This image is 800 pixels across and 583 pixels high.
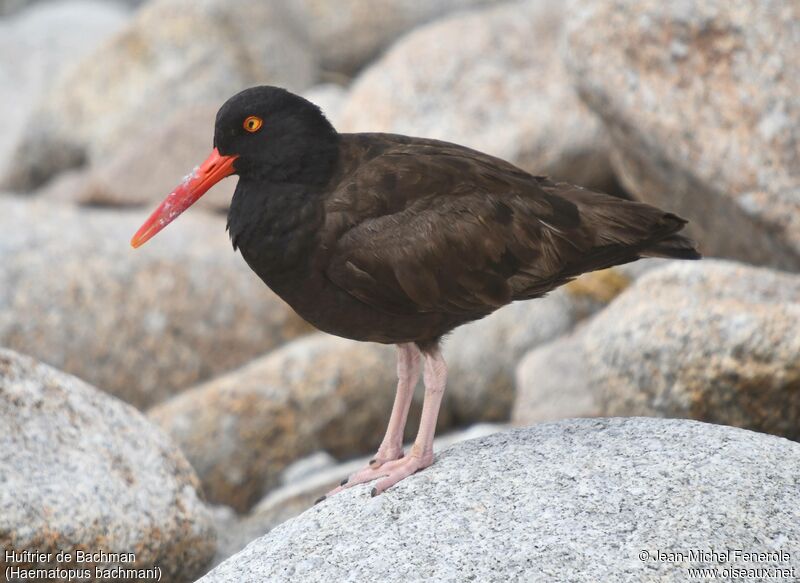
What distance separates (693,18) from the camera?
862cm

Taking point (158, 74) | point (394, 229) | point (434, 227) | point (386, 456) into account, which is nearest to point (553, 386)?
point (386, 456)

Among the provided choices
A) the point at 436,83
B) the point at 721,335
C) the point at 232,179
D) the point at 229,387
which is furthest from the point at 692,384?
the point at 232,179

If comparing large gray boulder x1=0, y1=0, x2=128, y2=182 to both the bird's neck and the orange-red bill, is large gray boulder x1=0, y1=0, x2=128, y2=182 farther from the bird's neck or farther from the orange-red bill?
the bird's neck

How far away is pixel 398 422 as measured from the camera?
Result: 612 centimetres

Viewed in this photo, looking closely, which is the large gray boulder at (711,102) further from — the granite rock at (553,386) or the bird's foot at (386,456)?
the bird's foot at (386,456)

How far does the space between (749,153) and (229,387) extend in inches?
154

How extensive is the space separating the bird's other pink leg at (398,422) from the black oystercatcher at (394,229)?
0.5 inches

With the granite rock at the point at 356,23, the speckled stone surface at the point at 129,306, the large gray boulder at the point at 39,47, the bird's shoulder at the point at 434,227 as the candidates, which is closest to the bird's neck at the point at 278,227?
the bird's shoulder at the point at 434,227

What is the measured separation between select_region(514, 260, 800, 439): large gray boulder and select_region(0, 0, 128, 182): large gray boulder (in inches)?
435

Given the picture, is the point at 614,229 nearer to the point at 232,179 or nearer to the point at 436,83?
the point at 436,83

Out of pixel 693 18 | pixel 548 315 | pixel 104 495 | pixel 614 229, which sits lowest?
pixel 548 315

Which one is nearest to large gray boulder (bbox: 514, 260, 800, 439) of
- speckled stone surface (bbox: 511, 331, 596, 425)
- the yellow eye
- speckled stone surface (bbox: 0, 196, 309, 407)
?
speckled stone surface (bbox: 511, 331, 596, 425)

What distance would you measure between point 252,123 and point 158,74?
9717 millimetres

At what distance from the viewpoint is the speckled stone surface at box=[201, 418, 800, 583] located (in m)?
4.75
